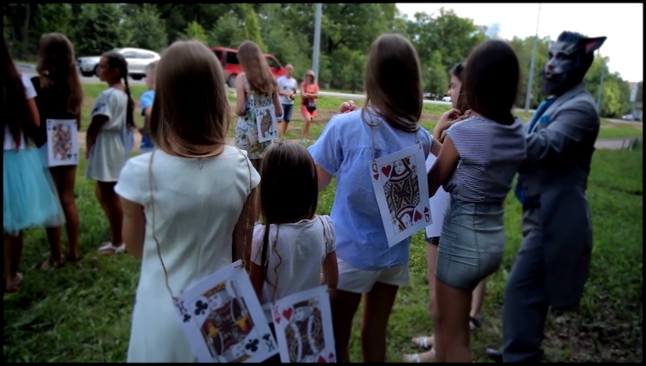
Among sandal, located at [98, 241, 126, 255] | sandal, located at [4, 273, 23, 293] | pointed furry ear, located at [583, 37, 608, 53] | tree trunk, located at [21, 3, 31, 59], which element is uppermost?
tree trunk, located at [21, 3, 31, 59]

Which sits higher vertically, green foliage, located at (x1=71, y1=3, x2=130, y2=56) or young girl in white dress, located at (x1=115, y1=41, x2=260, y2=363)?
green foliage, located at (x1=71, y1=3, x2=130, y2=56)

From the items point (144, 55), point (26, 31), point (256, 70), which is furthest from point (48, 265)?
point (26, 31)

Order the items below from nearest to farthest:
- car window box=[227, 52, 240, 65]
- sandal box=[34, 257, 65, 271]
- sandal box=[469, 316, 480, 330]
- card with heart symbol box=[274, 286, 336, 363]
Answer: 1. card with heart symbol box=[274, 286, 336, 363]
2. sandal box=[469, 316, 480, 330]
3. sandal box=[34, 257, 65, 271]
4. car window box=[227, 52, 240, 65]

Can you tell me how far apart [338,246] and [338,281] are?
6.1 inches

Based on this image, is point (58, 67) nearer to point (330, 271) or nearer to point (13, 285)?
point (13, 285)

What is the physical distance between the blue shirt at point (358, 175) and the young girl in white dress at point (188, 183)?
0.70 feet

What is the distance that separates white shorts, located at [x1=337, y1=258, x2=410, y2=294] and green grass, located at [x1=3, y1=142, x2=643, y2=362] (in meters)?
0.85

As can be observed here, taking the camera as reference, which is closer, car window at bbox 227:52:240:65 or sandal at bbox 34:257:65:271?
sandal at bbox 34:257:65:271

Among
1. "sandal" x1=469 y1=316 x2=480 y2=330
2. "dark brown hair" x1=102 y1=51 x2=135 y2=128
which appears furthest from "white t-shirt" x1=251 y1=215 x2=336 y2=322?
"dark brown hair" x1=102 y1=51 x2=135 y2=128

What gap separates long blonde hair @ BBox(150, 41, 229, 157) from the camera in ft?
4.08

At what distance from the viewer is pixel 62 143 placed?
347cm

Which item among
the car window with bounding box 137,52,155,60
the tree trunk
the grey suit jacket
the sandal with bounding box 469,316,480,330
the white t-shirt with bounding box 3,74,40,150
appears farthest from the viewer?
the tree trunk

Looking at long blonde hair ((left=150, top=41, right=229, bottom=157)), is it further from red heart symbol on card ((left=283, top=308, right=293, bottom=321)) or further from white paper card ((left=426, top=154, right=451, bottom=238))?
white paper card ((left=426, top=154, right=451, bottom=238))

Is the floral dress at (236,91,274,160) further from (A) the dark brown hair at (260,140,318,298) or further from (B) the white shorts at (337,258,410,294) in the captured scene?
(B) the white shorts at (337,258,410,294)
